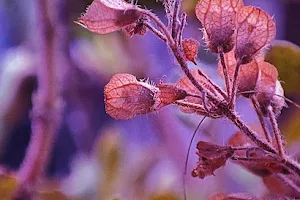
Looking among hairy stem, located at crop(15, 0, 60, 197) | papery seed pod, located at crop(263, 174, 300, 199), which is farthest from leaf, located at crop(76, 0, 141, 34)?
hairy stem, located at crop(15, 0, 60, 197)

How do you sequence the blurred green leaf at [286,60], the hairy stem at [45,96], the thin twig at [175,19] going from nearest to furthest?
the thin twig at [175,19] < the blurred green leaf at [286,60] < the hairy stem at [45,96]

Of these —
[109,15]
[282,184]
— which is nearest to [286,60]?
[282,184]

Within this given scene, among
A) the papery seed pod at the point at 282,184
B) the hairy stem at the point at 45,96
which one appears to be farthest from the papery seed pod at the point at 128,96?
the hairy stem at the point at 45,96

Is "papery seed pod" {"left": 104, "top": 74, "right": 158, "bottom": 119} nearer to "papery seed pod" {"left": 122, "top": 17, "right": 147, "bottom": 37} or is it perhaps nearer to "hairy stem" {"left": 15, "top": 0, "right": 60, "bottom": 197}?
"papery seed pod" {"left": 122, "top": 17, "right": 147, "bottom": 37}

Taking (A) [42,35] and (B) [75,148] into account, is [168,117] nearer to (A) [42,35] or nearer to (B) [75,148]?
(A) [42,35]

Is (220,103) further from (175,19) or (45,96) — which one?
(45,96)

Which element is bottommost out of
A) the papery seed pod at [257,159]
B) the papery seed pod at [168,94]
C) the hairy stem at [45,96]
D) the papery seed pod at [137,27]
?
the hairy stem at [45,96]

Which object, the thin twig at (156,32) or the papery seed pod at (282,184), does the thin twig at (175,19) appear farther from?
the papery seed pod at (282,184)

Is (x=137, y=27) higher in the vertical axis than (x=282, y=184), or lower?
higher
